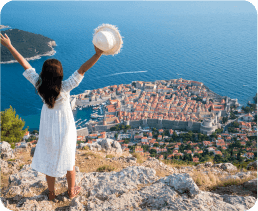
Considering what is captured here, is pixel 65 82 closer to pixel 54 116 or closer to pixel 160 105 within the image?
pixel 54 116

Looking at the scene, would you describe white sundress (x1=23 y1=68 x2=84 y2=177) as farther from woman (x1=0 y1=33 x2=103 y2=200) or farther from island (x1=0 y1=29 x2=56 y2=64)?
island (x1=0 y1=29 x2=56 y2=64)

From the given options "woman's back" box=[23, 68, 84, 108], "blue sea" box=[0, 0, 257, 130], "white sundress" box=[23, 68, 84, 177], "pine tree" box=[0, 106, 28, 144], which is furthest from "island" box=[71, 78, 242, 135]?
"woman's back" box=[23, 68, 84, 108]

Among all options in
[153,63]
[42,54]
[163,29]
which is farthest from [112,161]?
[163,29]

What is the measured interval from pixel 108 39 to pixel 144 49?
115 ft

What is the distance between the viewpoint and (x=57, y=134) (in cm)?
141

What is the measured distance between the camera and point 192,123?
1502 cm

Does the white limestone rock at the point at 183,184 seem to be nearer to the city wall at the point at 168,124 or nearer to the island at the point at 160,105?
the island at the point at 160,105

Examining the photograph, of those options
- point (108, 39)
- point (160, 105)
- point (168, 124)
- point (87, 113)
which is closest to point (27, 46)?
point (87, 113)

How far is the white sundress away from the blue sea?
1583 cm

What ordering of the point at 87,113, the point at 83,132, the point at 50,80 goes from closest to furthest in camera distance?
1. the point at 50,80
2. the point at 83,132
3. the point at 87,113

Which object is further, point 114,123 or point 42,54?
point 42,54

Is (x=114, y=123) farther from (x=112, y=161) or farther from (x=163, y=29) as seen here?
(x=163, y=29)

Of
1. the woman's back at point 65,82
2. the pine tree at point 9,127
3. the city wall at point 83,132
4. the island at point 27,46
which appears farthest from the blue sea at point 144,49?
the woman's back at point 65,82

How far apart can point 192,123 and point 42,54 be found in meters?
19.2
